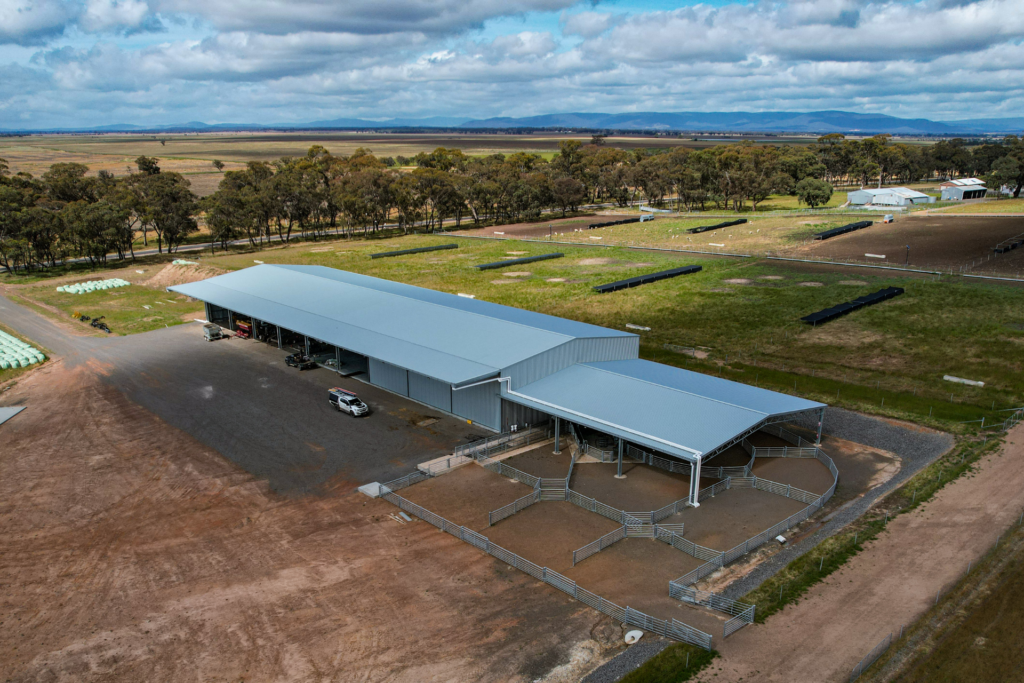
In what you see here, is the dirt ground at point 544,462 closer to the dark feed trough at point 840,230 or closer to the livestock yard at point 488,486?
the livestock yard at point 488,486

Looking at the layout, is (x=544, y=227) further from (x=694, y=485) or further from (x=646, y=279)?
(x=694, y=485)

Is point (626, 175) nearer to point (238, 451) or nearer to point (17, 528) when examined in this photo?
point (238, 451)

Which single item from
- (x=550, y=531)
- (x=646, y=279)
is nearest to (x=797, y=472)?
(x=550, y=531)

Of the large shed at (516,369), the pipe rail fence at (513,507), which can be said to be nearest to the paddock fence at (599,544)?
the pipe rail fence at (513,507)

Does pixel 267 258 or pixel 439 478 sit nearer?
pixel 439 478

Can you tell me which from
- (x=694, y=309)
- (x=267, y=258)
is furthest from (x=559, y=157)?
(x=694, y=309)

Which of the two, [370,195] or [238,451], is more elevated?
[370,195]
